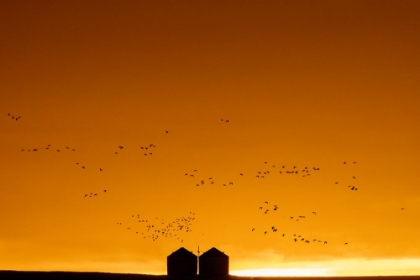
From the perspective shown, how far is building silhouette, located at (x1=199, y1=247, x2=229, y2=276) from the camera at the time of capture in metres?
169

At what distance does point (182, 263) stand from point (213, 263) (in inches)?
132

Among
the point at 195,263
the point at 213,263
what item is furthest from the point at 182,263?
the point at 213,263

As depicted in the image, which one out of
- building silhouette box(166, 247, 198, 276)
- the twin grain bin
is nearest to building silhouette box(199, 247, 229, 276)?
the twin grain bin

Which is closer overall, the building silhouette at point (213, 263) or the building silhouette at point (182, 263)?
the building silhouette at point (182, 263)

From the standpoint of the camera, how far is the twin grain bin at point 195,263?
16850 cm

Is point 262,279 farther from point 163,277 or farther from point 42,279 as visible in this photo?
point 42,279

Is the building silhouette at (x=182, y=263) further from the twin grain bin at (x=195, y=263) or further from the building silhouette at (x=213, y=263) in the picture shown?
the building silhouette at (x=213, y=263)

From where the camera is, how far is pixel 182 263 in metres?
169

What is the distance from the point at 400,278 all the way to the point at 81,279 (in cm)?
3947

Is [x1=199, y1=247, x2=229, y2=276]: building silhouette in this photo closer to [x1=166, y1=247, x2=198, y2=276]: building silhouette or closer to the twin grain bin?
the twin grain bin

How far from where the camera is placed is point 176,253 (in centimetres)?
16938

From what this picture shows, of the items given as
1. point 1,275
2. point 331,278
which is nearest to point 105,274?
point 1,275

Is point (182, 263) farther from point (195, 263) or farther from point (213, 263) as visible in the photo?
point (213, 263)

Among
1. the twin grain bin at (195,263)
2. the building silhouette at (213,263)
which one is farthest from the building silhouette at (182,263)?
the building silhouette at (213,263)
